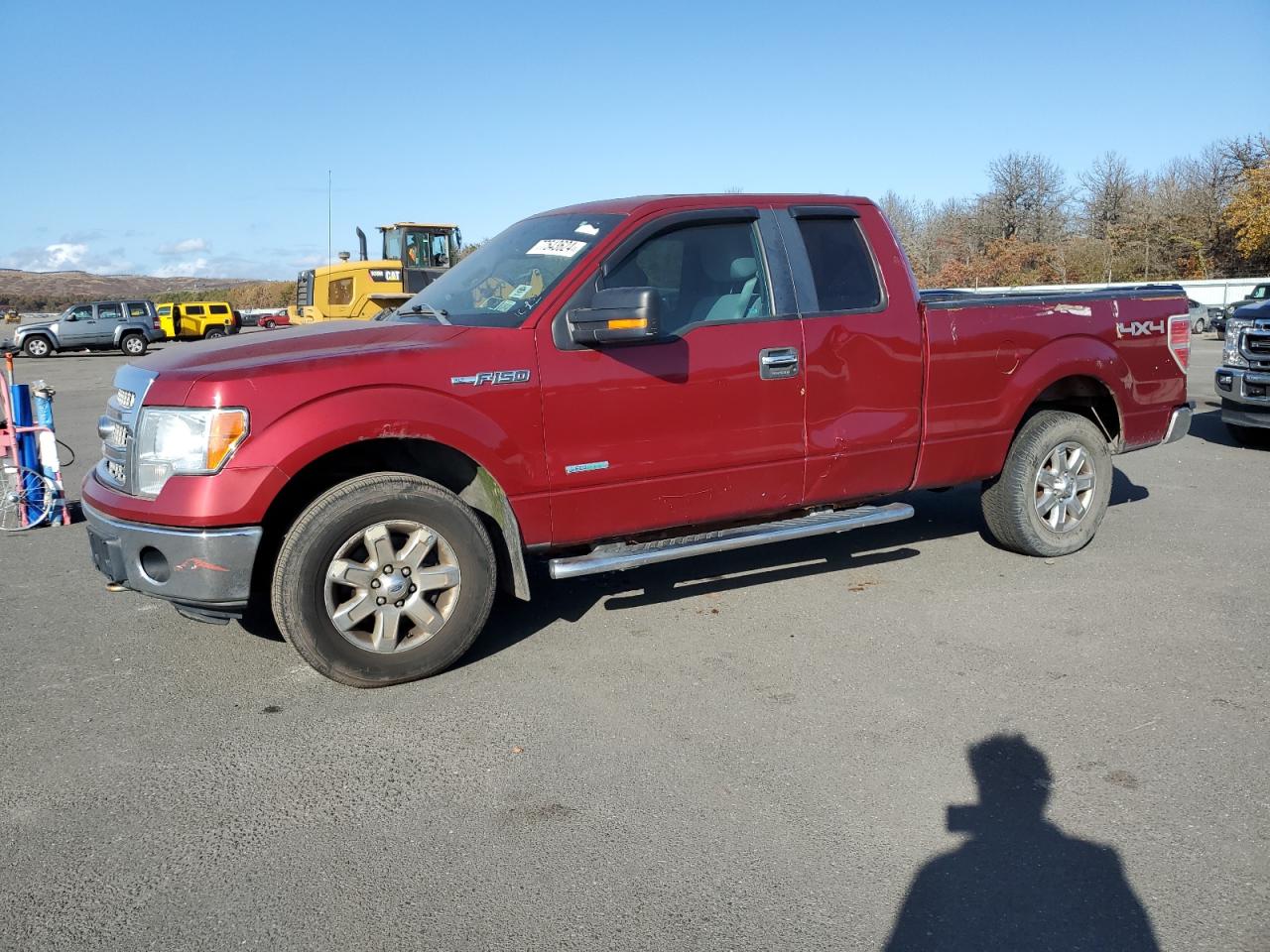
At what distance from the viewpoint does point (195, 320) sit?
3866 cm

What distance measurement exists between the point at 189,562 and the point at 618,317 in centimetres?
203

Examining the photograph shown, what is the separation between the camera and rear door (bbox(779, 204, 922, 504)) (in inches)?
201

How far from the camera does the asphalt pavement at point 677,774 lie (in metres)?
2.74

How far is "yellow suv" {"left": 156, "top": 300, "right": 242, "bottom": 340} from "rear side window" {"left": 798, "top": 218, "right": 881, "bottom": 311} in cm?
3657

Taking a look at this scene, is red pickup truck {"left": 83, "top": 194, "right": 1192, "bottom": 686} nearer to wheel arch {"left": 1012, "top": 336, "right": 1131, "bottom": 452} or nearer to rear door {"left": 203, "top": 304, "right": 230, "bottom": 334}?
wheel arch {"left": 1012, "top": 336, "right": 1131, "bottom": 452}

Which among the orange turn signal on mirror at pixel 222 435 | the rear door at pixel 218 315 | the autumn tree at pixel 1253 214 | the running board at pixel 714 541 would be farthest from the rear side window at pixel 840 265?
the autumn tree at pixel 1253 214

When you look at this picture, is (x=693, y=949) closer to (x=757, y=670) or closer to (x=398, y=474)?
(x=757, y=670)

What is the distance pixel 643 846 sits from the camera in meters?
3.06

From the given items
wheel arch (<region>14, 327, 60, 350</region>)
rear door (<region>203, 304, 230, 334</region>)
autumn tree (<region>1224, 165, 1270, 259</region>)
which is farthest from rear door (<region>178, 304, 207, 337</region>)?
autumn tree (<region>1224, 165, 1270, 259</region>)

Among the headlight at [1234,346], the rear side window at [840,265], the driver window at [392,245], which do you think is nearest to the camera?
the rear side window at [840,265]

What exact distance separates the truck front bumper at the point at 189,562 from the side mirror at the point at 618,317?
1.62m

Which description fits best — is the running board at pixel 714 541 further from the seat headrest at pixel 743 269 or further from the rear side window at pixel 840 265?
the seat headrest at pixel 743 269

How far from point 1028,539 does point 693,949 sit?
4.13 meters

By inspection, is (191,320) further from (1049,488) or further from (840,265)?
(1049,488)
